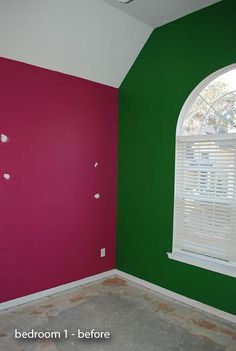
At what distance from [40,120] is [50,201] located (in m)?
0.89

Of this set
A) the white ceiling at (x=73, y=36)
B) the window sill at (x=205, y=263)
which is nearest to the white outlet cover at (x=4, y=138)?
the white ceiling at (x=73, y=36)

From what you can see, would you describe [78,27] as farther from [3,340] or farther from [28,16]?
[3,340]

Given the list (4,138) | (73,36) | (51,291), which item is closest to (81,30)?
(73,36)

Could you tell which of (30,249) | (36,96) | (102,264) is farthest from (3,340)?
(36,96)

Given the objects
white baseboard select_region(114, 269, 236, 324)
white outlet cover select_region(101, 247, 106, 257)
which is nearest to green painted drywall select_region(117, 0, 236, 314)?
white baseboard select_region(114, 269, 236, 324)

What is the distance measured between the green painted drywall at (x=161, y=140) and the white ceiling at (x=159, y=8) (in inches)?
3.8

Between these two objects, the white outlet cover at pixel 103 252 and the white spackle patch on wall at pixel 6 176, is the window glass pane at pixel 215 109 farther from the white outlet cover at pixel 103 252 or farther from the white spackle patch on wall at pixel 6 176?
the white spackle patch on wall at pixel 6 176

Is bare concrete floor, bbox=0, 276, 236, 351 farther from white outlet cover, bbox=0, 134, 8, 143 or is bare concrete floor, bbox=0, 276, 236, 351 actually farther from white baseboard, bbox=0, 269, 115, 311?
white outlet cover, bbox=0, 134, 8, 143

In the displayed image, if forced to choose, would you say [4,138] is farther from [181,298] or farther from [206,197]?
[181,298]

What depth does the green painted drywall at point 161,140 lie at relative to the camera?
9.52 ft

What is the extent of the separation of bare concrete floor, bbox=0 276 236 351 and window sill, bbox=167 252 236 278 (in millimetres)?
447

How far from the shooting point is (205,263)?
9.87 feet

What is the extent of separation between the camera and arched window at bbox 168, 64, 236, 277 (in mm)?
2838

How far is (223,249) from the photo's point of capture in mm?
2885
